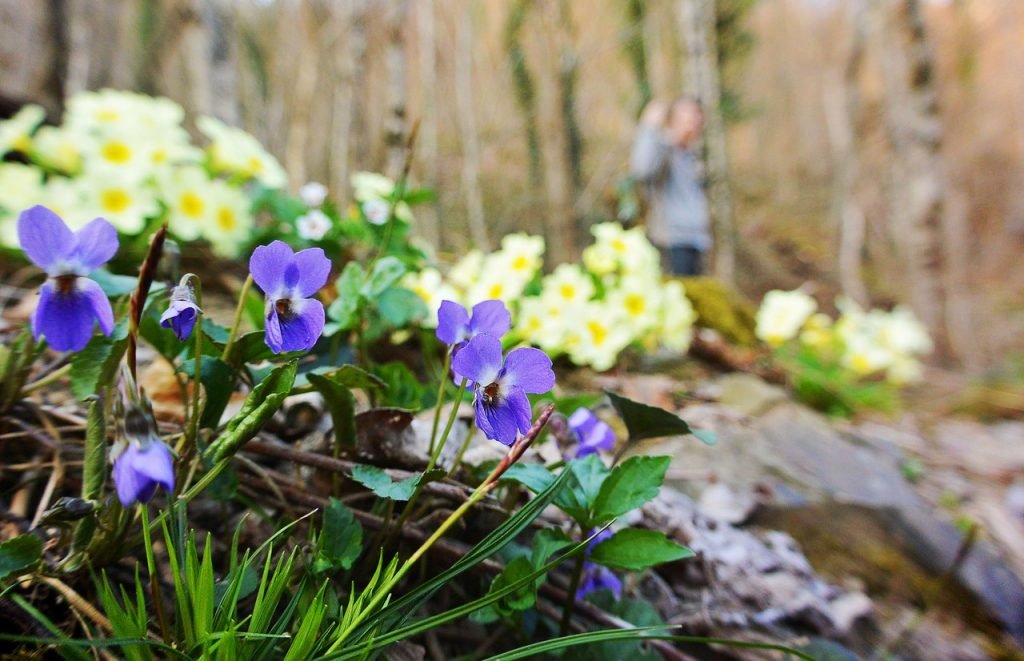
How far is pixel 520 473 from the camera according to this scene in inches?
23.6

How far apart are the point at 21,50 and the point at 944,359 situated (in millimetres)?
7316

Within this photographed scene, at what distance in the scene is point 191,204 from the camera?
58.0 inches

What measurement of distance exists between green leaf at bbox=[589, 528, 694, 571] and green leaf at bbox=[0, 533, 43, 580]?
1.72 feet

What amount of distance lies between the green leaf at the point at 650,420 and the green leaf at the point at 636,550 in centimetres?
13

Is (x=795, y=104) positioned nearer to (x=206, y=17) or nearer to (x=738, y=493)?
(x=206, y=17)

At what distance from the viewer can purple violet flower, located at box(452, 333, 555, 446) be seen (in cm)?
55

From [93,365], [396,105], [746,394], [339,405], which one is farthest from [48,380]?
[396,105]

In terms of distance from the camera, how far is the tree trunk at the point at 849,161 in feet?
39.5

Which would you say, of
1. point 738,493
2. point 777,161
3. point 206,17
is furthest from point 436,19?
point 777,161

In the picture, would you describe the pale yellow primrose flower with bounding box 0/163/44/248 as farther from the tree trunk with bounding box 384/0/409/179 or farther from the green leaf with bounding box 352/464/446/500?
the tree trunk with bounding box 384/0/409/179

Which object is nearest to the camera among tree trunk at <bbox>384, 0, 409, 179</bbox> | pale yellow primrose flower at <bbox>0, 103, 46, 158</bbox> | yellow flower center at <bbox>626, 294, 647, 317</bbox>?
pale yellow primrose flower at <bbox>0, 103, 46, 158</bbox>

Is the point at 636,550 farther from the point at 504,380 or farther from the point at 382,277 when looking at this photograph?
the point at 382,277

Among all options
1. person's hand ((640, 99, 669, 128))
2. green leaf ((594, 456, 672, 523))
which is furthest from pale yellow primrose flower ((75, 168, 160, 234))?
person's hand ((640, 99, 669, 128))

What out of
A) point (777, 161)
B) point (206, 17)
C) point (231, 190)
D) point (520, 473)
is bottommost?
point (520, 473)
